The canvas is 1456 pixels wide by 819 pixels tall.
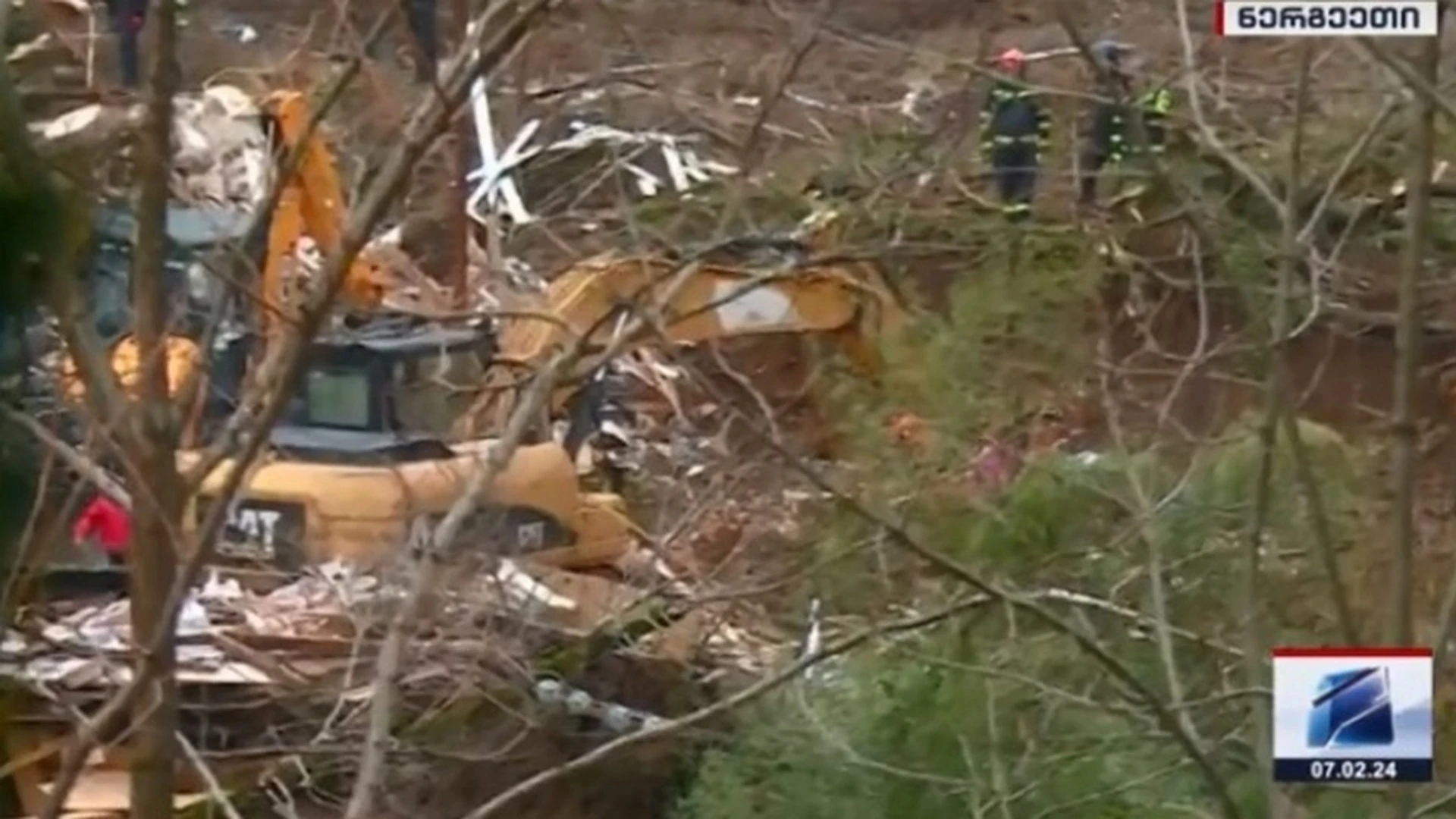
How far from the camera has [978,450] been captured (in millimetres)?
5750

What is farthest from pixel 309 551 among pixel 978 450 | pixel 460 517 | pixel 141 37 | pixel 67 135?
pixel 67 135

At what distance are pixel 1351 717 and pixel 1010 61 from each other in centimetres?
140

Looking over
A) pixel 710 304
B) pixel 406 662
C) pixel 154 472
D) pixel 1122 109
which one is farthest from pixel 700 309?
pixel 406 662

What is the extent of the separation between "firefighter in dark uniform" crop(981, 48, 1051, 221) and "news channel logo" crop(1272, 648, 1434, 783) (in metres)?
1.48

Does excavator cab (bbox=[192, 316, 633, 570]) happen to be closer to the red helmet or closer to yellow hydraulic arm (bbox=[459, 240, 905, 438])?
yellow hydraulic arm (bbox=[459, 240, 905, 438])

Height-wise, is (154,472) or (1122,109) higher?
(1122,109)

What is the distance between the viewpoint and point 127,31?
3.47 meters

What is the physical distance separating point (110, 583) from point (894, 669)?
1.41m

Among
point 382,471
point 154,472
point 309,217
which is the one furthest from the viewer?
point 309,217

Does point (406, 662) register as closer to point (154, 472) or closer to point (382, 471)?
→ point (154, 472)

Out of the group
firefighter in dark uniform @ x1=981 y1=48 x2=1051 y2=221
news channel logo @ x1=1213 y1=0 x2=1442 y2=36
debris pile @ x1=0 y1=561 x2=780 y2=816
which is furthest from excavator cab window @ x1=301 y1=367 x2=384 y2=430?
news channel logo @ x1=1213 y1=0 x2=1442 y2=36

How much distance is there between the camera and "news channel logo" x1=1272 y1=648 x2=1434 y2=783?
2512 millimetres

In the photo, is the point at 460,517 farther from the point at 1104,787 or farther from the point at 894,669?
the point at 894,669

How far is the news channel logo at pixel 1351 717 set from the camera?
98.9 inches
